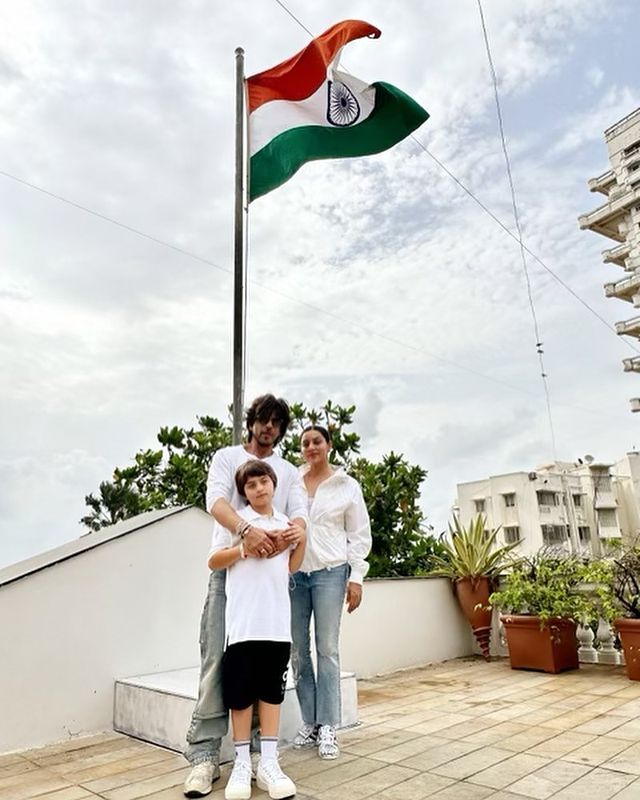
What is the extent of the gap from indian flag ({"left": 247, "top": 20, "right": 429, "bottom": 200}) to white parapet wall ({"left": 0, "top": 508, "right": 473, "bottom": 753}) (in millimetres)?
2080

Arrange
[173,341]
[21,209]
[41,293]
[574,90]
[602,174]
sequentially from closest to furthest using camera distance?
[21,209] → [41,293] → [574,90] → [173,341] → [602,174]

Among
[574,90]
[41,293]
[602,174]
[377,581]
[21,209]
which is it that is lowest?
[377,581]

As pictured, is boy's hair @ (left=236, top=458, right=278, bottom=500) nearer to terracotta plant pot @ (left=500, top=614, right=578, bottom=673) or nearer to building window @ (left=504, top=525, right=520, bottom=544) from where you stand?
terracotta plant pot @ (left=500, top=614, right=578, bottom=673)

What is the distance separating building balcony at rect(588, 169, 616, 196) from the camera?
27703 millimetres

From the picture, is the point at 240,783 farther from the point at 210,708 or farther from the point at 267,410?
the point at 267,410

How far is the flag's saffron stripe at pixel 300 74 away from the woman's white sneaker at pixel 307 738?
3314 mm

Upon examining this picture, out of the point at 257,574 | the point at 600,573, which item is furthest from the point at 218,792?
the point at 600,573

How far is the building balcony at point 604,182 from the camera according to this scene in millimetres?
27703

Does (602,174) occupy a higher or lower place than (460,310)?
higher

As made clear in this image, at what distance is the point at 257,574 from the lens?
6.06 ft

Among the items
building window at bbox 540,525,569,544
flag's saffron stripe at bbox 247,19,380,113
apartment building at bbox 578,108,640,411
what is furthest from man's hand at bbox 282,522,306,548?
building window at bbox 540,525,569,544

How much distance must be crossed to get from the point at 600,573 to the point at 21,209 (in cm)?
492

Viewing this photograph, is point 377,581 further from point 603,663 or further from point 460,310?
point 460,310

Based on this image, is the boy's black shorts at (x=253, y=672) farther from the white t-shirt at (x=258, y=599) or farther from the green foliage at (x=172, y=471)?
the green foliage at (x=172, y=471)
